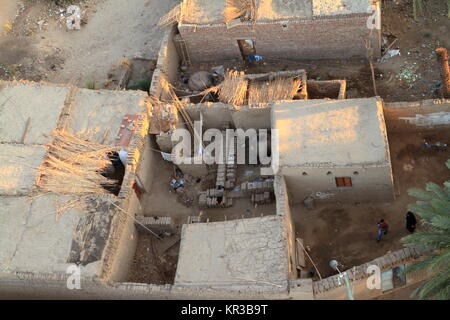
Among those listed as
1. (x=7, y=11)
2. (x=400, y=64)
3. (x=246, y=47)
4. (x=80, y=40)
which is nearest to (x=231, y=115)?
(x=246, y=47)

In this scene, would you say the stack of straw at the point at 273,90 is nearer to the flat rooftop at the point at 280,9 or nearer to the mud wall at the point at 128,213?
the flat rooftop at the point at 280,9

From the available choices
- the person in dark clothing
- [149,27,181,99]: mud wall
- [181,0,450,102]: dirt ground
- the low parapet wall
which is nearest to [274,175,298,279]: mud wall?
the low parapet wall

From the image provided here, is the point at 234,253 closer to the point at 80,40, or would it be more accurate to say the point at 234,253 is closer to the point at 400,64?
the point at 400,64

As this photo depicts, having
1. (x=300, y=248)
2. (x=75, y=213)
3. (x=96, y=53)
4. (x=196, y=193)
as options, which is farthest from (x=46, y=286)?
(x=96, y=53)

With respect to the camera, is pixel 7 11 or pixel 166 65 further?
pixel 7 11

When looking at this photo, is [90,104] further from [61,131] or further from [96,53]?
Answer: [96,53]

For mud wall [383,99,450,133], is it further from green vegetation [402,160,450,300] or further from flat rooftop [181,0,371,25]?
green vegetation [402,160,450,300]

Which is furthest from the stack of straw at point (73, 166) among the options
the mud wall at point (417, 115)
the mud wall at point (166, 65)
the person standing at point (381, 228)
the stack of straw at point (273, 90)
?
the mud wall at point (417, 115)
